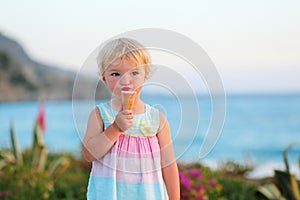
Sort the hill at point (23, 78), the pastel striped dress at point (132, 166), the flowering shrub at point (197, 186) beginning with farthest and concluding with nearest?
1. the hill at point (23, 78)
2. the flowering shrub at point (197, 186)
3. the pastel striped dress at point (132, 166)

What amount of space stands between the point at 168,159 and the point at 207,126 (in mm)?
186

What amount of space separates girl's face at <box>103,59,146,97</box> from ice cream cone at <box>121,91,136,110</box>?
5 cm

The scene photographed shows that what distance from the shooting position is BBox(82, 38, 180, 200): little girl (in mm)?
1891

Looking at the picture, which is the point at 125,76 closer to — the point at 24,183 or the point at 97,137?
the point at 97,137

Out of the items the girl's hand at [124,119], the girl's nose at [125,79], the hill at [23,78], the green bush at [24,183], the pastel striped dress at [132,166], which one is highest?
the hill at [23,78]

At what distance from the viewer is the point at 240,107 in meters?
36.0

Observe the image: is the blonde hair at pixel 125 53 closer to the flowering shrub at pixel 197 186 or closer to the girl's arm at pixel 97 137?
the girl's arm at pixel 97 137

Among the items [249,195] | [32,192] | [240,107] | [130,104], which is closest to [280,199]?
[249,195]

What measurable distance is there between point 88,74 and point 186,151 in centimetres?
44

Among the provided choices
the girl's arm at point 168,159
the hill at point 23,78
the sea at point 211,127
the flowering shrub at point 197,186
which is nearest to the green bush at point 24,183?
the sea at point 211,127

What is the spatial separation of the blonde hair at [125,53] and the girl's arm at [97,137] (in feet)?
0.65

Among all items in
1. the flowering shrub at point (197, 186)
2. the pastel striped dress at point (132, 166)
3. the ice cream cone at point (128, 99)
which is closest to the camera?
the ice cream cone at point (128, 99)

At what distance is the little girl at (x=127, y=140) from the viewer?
1891mm

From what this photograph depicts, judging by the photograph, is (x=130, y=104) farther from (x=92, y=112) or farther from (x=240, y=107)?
(x=240, y=107)
